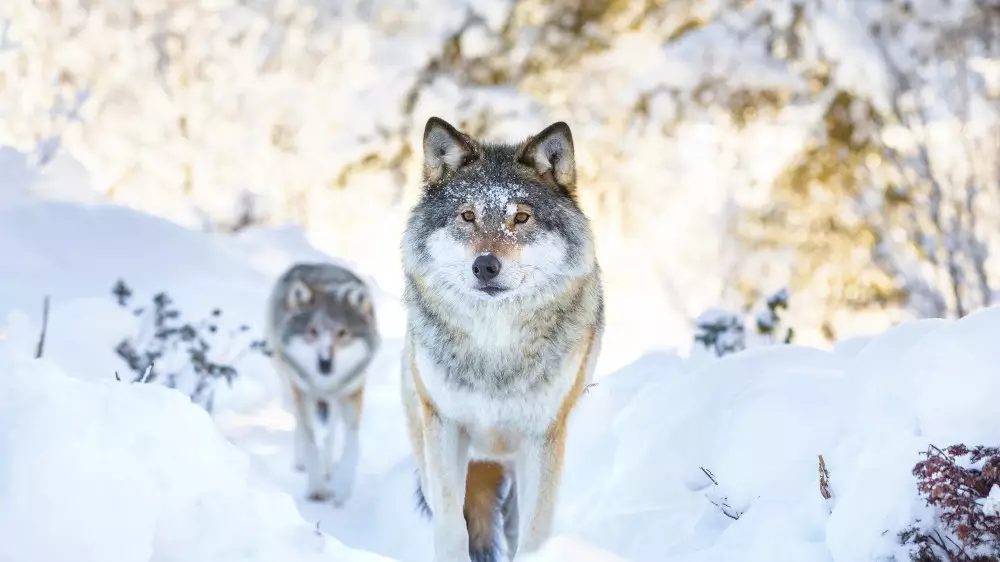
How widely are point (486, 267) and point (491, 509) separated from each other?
4.84ft

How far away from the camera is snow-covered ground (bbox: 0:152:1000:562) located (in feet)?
8.69

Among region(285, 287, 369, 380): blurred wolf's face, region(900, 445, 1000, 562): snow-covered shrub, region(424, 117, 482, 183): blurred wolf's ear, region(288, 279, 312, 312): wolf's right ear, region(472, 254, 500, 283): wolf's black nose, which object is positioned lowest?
region(285, 287, 369, 380): blurred wolf's face

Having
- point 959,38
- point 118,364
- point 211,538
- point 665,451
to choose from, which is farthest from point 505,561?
point 959,38

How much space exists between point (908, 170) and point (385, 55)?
747 centimetres

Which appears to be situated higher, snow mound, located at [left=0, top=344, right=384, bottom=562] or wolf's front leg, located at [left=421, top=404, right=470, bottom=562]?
snow mound, located at [left=0, top=344, right=384, bottom=562]

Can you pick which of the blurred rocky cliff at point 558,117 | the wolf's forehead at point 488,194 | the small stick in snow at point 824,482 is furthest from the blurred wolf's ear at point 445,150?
the blurred rocky cliff at point 558,117

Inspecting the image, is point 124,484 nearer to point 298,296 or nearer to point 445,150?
point 445,150

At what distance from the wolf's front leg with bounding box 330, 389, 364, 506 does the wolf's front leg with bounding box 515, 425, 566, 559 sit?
121 inches

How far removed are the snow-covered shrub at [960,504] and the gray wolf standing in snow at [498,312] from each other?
157 centimetres

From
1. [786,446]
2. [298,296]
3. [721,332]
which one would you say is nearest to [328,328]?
[298,296]

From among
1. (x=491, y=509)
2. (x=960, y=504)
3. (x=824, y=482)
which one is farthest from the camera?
(x=491, y=509)

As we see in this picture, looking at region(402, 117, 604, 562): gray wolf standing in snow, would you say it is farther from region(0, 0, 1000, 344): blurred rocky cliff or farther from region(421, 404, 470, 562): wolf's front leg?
region(0, 0, 1000, 344): blurred rocky cliff

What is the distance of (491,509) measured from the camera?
4449 mm

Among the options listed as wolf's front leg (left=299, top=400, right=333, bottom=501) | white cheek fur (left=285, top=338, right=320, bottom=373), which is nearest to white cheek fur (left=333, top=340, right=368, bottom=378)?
white cheek fur (left=285, top=338, right=320, bottom=373)
